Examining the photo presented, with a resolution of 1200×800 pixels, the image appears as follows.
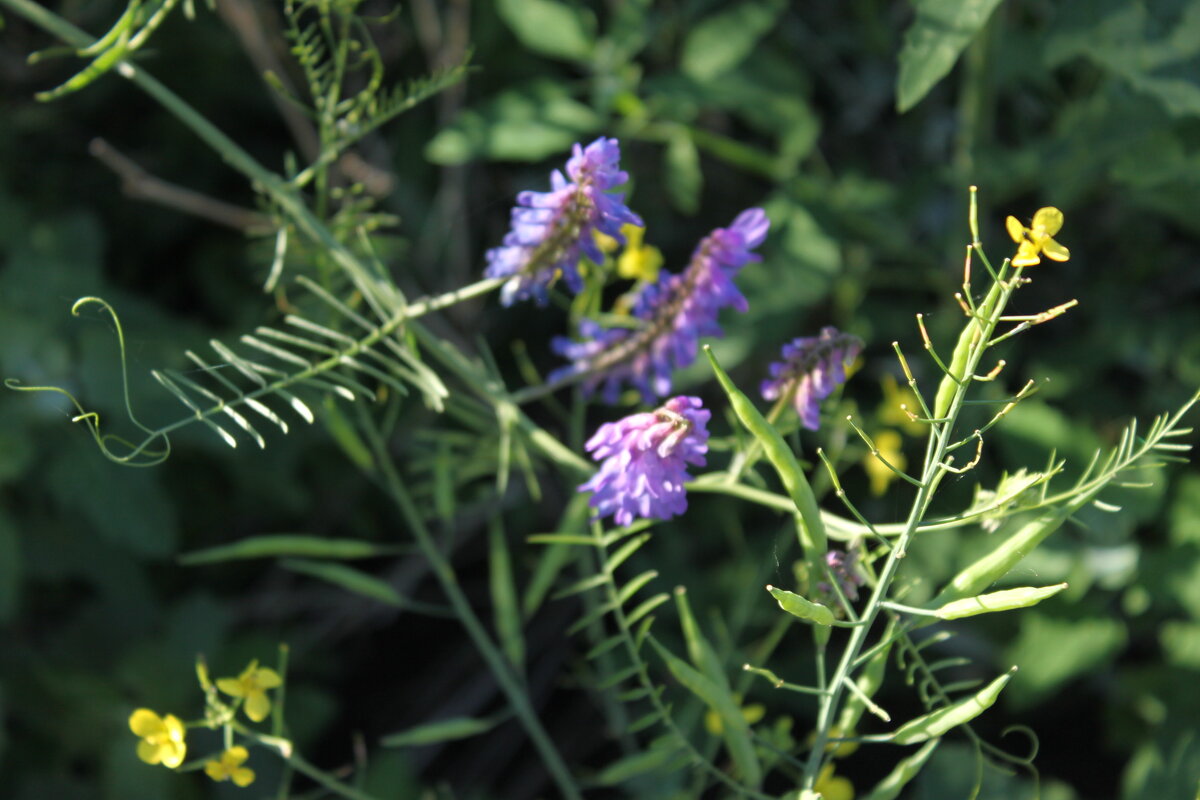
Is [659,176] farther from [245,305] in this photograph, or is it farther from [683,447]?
[683,447]

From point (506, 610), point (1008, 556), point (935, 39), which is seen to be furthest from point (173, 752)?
point (935, 39)

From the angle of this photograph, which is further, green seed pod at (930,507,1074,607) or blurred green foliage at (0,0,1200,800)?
blurred green foliage at (0,0,1200,800)

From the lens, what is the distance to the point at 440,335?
154 cm

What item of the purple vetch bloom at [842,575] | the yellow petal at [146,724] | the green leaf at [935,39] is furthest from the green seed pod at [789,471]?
the yellow petal at [146,724]

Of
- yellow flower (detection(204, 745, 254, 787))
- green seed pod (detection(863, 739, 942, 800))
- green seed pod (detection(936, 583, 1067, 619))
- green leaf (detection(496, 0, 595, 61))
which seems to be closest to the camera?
green seed pod (detection(936, 583, 1067, 619))

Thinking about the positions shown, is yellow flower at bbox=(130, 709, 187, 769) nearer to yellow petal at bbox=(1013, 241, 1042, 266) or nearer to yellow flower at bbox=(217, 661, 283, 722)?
yellow flower at bbox=(217, 661, 283, 722)

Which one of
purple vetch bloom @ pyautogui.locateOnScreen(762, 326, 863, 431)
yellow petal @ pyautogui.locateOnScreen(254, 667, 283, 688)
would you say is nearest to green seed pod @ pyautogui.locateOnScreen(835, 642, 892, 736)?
purple vetch bloom @ pyautogui.locateOnScreen(762, 326, 863, 431)

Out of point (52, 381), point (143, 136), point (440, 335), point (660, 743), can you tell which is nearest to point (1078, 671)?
point (660, 743)

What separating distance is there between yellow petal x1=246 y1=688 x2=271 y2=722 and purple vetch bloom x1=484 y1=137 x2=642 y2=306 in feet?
1.18

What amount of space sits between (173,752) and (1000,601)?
0.57 metres

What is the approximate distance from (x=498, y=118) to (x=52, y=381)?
62 centimetres

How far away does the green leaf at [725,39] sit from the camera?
4.38 ft

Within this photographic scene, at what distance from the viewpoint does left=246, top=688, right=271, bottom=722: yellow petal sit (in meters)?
0.80

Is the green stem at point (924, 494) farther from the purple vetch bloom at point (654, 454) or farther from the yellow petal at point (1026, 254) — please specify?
the purple vetch bloom at point (654, 454)
